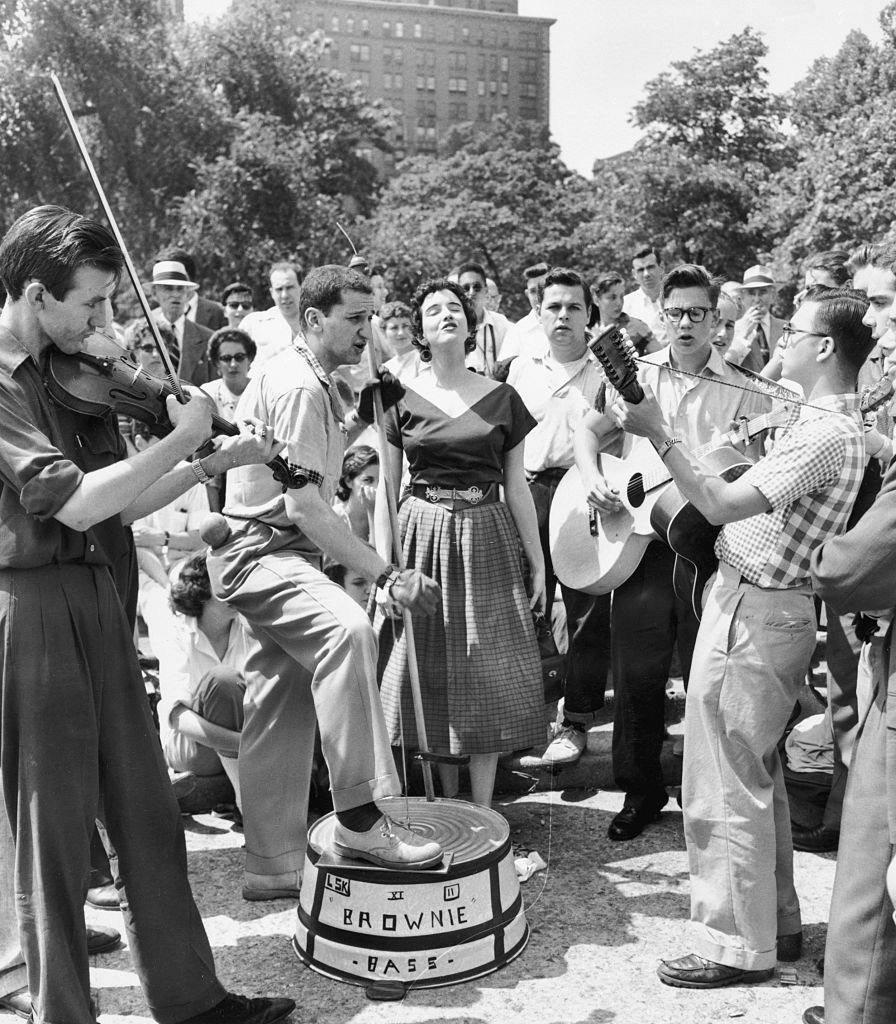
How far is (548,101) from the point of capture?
10875cm

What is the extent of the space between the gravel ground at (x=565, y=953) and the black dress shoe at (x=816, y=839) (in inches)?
1.5

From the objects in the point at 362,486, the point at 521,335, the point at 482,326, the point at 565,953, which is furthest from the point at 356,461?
the point at 565,953

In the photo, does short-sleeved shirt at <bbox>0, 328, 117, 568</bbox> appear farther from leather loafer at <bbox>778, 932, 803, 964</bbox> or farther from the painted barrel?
leather loafer at <bbox>778, 932, 803, 964</bbox>

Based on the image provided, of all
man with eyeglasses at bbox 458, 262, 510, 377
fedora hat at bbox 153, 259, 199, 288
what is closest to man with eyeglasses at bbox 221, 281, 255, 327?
fedora hat at bbox 153, 259, 199, 288

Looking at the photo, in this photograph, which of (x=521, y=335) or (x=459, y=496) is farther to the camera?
(x=521, y=335)

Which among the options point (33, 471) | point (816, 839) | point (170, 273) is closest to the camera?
point (33, 471)

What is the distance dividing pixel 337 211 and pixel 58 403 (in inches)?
1252

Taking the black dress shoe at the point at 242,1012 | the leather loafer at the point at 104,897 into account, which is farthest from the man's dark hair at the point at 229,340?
the black dress shoe at the point at 242,1012

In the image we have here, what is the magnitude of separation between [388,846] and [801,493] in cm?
165

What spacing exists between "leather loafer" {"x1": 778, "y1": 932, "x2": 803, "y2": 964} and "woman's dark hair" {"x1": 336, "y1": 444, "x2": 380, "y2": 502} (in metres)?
3.18

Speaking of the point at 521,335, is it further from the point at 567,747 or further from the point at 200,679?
the point at 200,679

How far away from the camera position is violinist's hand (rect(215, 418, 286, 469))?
335 cm

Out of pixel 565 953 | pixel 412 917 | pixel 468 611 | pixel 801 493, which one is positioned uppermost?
pixel 801 493

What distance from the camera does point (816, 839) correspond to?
4.57 m
